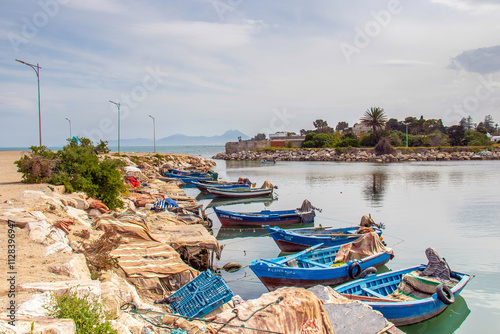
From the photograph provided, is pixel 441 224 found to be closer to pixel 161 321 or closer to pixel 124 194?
pixel 124 194

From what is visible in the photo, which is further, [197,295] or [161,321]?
[197,295]

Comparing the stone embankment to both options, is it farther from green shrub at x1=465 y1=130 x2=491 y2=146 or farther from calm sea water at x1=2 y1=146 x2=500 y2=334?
calm sea water at x1=2 y1=146 x2=500 y2=334

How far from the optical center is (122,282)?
8047 millimetres

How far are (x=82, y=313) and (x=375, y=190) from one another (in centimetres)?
3541

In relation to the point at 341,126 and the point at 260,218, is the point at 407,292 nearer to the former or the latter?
the point at 260,218

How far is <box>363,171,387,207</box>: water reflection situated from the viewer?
30.6 metres

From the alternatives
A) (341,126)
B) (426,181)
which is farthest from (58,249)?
(341,126)

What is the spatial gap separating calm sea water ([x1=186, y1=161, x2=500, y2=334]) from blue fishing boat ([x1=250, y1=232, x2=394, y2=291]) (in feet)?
3.87

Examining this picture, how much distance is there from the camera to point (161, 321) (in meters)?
6.50

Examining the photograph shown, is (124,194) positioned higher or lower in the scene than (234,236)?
higher

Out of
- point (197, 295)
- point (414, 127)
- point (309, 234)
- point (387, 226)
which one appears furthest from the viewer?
point (414, 127)

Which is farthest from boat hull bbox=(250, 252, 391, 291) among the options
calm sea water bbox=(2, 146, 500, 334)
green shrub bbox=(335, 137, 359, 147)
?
green shrub bbox=(335, 137, 359, 147)

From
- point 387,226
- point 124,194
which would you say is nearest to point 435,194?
point 387,226

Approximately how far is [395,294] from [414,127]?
117 metres
